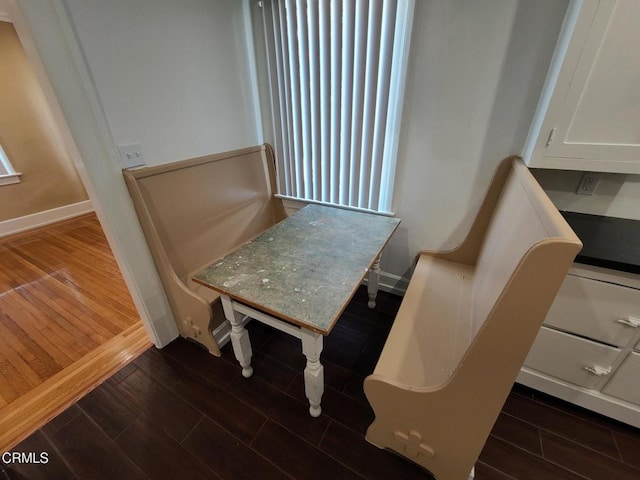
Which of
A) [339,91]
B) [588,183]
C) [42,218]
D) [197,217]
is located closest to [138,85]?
[197,217]

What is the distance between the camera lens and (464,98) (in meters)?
1.35

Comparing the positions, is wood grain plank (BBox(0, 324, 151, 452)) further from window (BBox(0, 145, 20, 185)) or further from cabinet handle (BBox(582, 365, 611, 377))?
window (BBox(0, 145, 20, 185))

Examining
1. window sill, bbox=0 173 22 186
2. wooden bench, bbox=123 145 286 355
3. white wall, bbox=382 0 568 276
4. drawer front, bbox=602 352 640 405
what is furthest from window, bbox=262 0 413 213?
window sill, bbox=0 173 22 186

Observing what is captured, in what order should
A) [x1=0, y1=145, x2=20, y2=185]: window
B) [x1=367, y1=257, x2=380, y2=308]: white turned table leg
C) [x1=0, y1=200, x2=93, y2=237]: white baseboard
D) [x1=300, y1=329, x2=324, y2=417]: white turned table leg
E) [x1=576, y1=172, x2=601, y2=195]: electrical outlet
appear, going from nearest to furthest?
[x1=300, y1=329, x2=324, y2=417]: white turned table leg
[x1=576, y1=172, x2=601, y2=195]: electrical outlet
[x1=367, y1=257, x2=380, y2=308]: white turned table leg
[x1=0, y1=145, x2=20, y2=185]: window
[x1=0, y1=200, x2=93, y2=237]: white baseboard

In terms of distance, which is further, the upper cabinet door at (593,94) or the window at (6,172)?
the window at (6,172)

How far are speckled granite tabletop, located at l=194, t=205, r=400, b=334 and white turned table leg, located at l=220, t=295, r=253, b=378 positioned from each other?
0.16 metres

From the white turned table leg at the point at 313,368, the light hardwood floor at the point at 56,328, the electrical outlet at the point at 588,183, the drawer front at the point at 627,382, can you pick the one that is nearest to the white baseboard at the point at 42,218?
the light hardwood floor at the point at 56,328

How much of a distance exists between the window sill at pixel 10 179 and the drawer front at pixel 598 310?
5.20 m

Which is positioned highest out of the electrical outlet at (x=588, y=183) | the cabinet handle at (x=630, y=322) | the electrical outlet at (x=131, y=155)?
the electrical outlet at (x=131, y=155)

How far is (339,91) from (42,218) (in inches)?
168

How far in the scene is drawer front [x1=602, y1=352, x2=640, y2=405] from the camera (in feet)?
3.60

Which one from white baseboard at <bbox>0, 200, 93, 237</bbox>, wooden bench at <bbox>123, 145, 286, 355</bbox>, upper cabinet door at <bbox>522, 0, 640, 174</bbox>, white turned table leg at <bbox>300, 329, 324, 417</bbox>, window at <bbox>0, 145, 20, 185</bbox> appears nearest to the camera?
upper cabinet door at <bbox>522, 0, 640, 174</bbox>

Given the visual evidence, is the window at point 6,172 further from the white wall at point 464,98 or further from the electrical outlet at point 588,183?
the electrical outlet at point 588,183

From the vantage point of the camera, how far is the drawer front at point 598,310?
1.03m
